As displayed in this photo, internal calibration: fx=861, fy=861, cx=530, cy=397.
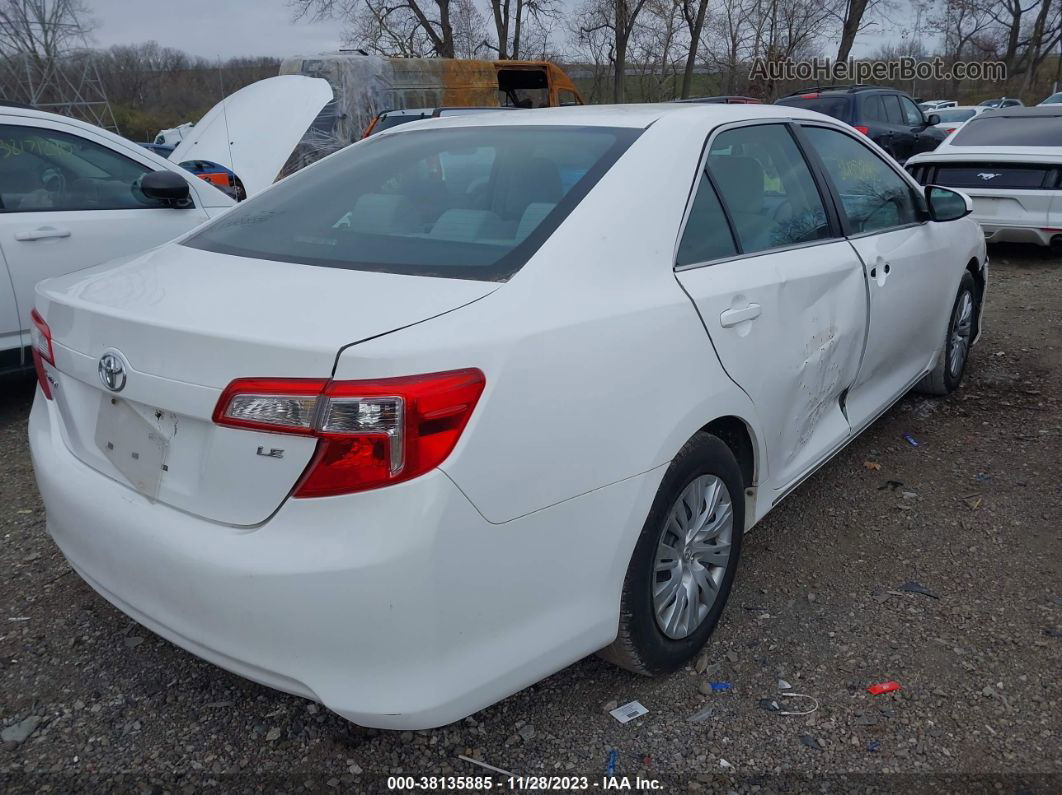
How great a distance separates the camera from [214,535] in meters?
1.80

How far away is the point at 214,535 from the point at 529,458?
68cm

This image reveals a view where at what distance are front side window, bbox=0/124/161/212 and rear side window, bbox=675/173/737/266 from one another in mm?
3625

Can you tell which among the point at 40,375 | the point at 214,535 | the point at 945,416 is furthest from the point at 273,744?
the point at 945,416

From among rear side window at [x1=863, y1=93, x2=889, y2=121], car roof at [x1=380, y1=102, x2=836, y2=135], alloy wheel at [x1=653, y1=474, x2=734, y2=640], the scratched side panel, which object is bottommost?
alloy wheel at [x1=653, y1=474, x2=734, y2=640]

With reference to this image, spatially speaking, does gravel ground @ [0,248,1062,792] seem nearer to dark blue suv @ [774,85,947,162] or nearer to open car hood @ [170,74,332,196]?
open car hood @ [170,74,332,196]

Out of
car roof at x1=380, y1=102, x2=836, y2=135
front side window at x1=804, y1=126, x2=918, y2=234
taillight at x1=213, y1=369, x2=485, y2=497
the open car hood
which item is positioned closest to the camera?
taillight at x1=213, y1=369, x2=485, y2=497

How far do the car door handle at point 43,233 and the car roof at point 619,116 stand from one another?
7.65 feet

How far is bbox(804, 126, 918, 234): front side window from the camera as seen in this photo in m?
3.35

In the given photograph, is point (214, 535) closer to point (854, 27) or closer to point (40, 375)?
point (40, 375)

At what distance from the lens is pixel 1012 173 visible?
7609 mm

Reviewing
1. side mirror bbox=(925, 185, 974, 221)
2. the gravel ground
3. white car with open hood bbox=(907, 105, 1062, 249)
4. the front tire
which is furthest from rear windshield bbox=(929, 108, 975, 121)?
the front tire

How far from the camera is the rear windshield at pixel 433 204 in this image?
214cm

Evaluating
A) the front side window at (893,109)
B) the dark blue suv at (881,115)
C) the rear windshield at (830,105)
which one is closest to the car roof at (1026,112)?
the dark blue suv at (881,115)

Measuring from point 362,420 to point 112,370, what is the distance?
673mm
